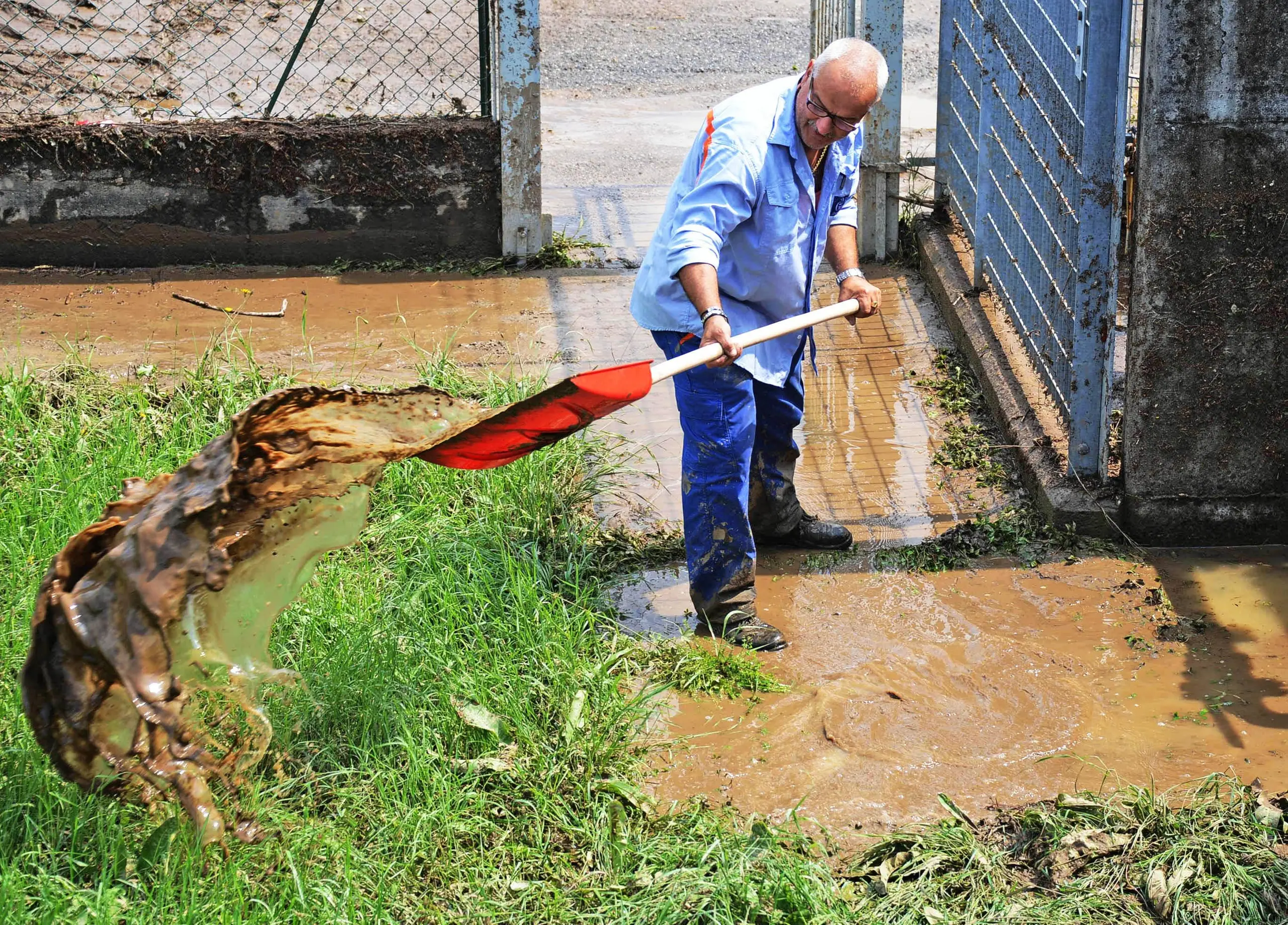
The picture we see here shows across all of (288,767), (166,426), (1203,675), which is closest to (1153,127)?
(1203,675)

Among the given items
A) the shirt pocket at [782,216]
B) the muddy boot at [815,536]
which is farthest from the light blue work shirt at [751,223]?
the muddy boot at [815,536]

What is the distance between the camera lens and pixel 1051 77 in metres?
5.75

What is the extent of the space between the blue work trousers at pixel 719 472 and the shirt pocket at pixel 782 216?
1.43ft

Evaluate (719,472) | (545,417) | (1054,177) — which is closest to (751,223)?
(719,472)

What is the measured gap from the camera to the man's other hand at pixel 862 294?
4.86 meters

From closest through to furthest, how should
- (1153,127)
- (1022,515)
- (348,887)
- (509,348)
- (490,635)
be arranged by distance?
1. (348,887)
2. (490,635)
3. (1153,127)
4. (1022,515)
5. (509,348)

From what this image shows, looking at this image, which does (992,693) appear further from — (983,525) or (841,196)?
(841,196)

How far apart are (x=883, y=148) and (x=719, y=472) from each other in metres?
3.84

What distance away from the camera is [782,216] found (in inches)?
182

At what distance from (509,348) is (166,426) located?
6.09 ft

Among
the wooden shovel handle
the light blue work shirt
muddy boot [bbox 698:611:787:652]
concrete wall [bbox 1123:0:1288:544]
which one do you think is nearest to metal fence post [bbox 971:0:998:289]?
concrete wall [bbox 1123:0:1288:544]

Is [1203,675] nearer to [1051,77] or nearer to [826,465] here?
[826,465]

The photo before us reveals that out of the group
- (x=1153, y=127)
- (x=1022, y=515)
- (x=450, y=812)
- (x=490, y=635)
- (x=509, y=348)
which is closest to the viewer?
(x=450, y=812)

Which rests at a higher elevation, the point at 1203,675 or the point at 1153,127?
the point at 1153,127
